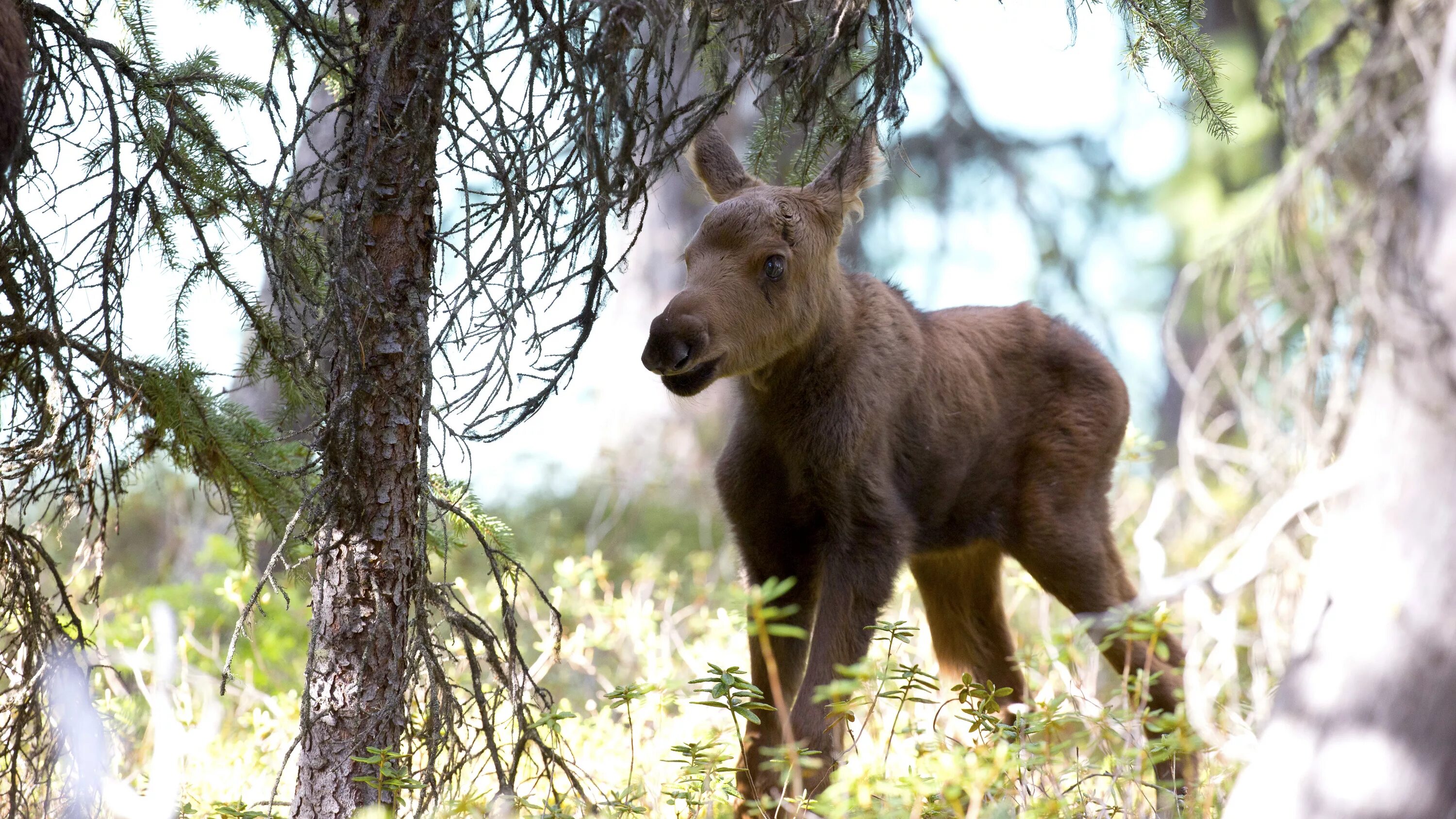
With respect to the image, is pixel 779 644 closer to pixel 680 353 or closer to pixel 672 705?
pixel 672 705

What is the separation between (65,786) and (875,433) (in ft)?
11.5

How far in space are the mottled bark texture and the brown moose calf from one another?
1.09 metres

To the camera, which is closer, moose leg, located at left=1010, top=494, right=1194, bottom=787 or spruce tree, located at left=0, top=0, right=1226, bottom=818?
spruce tree, located at left=0, top=0, right=1226, bottom=818

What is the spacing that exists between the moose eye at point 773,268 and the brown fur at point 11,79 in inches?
110

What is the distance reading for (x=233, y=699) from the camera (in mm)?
7910

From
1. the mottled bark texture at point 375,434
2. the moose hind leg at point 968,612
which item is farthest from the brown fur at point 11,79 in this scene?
the moose hind leg at point 968,612

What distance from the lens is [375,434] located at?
11.7 ft

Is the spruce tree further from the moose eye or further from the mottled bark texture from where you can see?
the moose eye

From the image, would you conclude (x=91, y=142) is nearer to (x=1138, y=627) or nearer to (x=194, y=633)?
(x=1138, y=627)

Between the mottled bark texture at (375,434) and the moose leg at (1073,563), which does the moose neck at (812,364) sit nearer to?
the moose leg at (1073,563)

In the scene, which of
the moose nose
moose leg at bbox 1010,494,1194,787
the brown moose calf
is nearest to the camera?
the moose nose

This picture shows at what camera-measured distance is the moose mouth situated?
4.52 metres

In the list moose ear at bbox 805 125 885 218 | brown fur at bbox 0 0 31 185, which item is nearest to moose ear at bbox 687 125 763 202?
moose ear at bbox 805 125 885 218

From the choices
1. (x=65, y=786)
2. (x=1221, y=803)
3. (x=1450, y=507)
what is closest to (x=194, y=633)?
(x=65, y=786)
